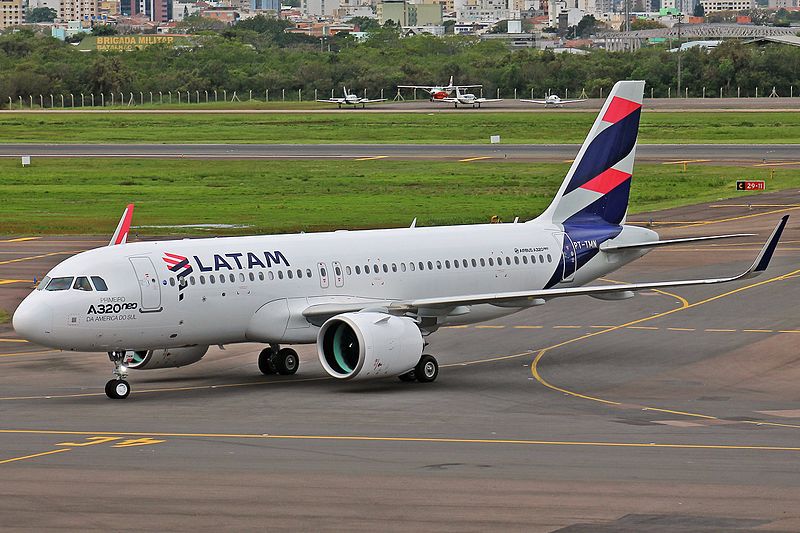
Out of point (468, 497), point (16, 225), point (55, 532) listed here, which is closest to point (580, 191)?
point (468, 497)

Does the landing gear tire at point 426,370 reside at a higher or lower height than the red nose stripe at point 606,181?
lower

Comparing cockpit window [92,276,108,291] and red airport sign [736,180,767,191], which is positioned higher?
cockpit window [92,276,108,291]

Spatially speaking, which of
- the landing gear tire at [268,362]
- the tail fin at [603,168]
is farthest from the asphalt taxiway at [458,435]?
the tail fin at [603,168]

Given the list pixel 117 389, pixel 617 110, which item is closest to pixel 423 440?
pixel 117 389

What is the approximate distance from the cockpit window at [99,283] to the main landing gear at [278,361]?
6.20 m

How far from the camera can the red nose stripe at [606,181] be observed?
4884cm

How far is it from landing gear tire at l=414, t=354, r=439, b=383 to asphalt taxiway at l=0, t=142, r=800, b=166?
267 feet

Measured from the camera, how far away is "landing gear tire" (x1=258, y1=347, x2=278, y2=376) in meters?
43.6

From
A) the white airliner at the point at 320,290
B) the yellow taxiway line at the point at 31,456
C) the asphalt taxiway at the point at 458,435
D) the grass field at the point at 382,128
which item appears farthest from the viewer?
the grass field at the point at 382,128

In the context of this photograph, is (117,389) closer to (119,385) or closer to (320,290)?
(119,385)

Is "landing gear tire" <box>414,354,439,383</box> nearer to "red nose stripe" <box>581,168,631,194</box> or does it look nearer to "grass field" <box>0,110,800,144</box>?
"red nose stripe" <box>581,168,631,194</box>

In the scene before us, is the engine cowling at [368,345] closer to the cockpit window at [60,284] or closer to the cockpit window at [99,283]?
the cockpit window at [99,283]

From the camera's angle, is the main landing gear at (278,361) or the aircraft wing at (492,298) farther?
the main landing gear at (278,361)

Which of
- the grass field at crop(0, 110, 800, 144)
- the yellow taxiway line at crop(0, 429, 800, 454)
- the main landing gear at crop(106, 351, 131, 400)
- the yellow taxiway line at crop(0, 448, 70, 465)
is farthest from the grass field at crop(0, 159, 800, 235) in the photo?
the yellow taxiway line at crop(0, 448, 70, 465)
